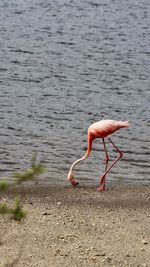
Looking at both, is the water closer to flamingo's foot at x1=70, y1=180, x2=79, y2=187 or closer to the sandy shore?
flamingo's foot at x1=70, y1=180, x2=79, y2=187

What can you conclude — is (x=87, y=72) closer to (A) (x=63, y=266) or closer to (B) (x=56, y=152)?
(B) (x=56, y=152)

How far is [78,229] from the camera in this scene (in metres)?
8.73

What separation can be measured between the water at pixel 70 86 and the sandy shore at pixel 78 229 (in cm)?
104

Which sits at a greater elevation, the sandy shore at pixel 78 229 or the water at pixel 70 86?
the sandy shore at pixel 78 229

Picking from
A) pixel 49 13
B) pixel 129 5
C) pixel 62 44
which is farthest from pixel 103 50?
pixel 129 5

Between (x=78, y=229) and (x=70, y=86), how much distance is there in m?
9.50

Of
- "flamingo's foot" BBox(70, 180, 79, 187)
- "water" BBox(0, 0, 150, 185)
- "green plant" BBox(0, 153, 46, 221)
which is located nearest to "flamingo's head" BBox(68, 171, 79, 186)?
"flamingo's foot" BBox(70, 180, 79, 187)

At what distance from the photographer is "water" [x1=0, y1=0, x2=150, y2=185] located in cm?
1265

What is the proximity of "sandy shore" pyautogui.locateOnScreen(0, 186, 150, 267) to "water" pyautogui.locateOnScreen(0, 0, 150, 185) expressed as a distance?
104 cm

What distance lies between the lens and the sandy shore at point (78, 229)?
25.5 ft

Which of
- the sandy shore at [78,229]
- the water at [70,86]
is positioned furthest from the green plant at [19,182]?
the water at [70,86]

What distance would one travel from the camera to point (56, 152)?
12812 millimetres

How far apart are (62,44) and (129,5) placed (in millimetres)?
11304

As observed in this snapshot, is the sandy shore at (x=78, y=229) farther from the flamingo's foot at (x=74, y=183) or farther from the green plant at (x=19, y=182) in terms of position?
the green plant at (x=19, y=182)
